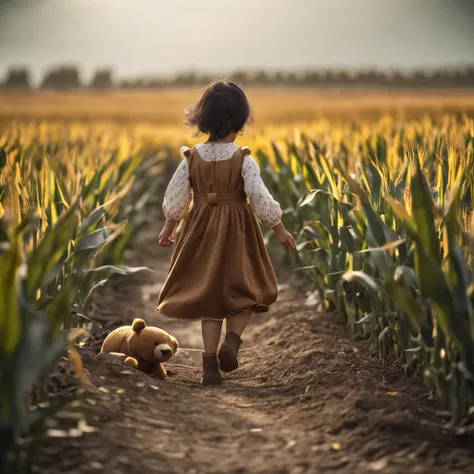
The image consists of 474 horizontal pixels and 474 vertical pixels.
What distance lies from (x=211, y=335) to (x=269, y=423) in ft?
2.56

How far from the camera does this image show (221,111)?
13.0ft

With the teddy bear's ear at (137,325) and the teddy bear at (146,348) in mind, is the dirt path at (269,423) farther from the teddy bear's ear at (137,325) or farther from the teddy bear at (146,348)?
the teddy bear's ear at (137,325)

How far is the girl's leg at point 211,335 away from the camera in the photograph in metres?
3.85

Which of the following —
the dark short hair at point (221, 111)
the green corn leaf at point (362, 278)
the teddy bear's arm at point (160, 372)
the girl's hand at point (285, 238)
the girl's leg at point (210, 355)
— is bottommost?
the teddy bear's arm at point (160, 372)

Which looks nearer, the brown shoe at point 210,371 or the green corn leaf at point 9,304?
the green corn leaf at point 9,304

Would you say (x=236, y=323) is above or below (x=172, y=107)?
below

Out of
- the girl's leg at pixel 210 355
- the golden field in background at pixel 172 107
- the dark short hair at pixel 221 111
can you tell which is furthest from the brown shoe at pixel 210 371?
the golden field in background at pixel 172 107

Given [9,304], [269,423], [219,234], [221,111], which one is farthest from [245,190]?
[9,304]

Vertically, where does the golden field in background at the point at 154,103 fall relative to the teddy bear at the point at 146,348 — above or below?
above

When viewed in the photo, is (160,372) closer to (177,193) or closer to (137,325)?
(137,325)

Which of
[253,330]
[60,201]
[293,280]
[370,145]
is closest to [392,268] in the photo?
[60,201]

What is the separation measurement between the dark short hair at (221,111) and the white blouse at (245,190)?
0.25 feet

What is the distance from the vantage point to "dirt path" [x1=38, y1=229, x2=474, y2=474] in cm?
264

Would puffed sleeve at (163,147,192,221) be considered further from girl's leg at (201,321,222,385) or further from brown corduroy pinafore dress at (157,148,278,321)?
girl's leg at (201,321,222,385)
